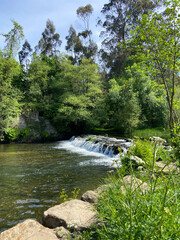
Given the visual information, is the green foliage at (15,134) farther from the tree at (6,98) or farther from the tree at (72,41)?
the tree at (72,41)

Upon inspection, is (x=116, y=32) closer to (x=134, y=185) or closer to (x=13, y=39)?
(x=13, y=39)

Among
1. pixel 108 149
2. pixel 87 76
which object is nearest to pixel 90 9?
pixel 87 76

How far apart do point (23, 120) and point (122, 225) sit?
65.3 ft

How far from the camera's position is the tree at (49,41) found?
40.1m

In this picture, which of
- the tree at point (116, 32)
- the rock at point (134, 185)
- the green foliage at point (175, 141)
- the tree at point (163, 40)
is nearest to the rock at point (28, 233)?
the rock at point (134, 185)

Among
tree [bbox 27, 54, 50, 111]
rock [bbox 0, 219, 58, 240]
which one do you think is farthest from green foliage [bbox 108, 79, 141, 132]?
rock [bbox 0, 219, 58, 240]

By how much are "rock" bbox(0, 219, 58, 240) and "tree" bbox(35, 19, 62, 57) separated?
136 ft

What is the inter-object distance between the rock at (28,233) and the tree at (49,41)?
41.4 m

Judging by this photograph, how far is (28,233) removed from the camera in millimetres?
2748

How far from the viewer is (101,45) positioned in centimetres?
3262

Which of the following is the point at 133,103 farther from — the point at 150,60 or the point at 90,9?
the point at 90,9

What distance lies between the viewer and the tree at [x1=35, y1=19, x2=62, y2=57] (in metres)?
40.1

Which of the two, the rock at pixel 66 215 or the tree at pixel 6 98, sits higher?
the tree at pixel 6 98

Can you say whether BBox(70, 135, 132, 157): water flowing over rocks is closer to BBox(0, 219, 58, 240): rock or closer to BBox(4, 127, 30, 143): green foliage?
BBox(4, 127, 30, 143): green foliage
